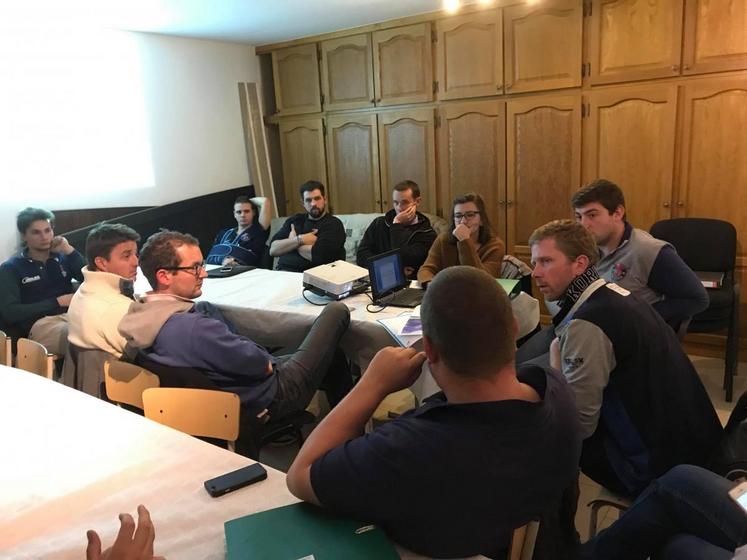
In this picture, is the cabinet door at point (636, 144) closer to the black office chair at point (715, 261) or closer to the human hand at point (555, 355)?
the black office chair at point (715, 261)

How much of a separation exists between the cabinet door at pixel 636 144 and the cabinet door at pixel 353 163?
5.53 ft

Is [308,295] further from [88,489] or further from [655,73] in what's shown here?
[655,73]

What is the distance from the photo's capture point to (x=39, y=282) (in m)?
3.46

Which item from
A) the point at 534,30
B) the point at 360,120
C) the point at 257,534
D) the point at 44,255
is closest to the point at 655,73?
the point at 534,30

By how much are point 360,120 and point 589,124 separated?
1.81 metres

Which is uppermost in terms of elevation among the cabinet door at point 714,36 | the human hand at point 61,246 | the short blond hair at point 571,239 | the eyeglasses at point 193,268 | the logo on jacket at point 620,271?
the cabinet door at point 714,36

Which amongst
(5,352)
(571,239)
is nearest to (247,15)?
(5,352)

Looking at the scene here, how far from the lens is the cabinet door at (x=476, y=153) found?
423 cm

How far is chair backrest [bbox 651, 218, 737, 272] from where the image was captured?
349 centimetres

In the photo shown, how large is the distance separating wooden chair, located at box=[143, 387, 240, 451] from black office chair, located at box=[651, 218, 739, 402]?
260 centimetres

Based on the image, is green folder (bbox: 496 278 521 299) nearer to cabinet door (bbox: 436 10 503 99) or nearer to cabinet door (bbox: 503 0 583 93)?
cabinet door (bbox: 503 0 583 93)

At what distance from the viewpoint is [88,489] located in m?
1.32

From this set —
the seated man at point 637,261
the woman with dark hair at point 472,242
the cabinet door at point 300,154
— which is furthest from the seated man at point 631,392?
the cabinet door at point 300,154

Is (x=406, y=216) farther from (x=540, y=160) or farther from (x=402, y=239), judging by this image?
(x=540, y=160)
